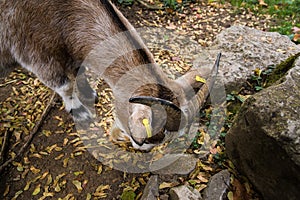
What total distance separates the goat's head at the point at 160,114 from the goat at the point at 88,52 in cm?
1

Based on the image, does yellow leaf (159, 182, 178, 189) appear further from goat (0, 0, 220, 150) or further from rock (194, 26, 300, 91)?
rock (194, 26, 300, 91)

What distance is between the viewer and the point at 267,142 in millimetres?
2840

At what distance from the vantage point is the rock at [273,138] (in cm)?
266

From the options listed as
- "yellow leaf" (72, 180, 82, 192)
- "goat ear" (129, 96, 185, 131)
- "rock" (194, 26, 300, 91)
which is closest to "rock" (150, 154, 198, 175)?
"goat ear" (129, 96, 185, 131)

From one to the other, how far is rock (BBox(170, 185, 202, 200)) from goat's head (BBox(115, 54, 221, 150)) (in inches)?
22.6

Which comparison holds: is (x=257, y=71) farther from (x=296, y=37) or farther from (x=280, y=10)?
(x=280, y=10)

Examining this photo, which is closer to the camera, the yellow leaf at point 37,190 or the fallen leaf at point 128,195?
the fallen leaf at point 128,195

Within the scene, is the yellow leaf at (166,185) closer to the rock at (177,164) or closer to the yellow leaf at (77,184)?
the rock at (177,164)

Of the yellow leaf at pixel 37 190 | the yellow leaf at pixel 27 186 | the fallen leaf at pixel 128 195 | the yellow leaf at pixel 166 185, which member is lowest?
the yellow leaf at pixel 27 186

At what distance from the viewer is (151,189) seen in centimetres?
354

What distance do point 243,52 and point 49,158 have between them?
3414 mm

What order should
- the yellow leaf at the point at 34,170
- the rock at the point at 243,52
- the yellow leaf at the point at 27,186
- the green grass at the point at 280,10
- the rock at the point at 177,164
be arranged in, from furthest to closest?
the green grass at the point at 280,10
the rock at the point at 243,52
the yellow leaf at the point at 34,170
the yellow leaf at the point at 27,186
the rock at the point at 177,164

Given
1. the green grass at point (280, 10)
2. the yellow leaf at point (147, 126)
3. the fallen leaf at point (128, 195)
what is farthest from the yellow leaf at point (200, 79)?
the green grass at point (280, 10)

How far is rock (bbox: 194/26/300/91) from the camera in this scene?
15.5 feet
